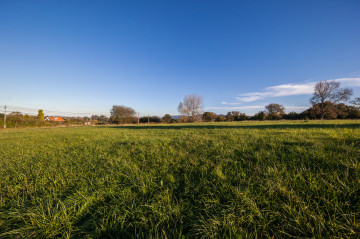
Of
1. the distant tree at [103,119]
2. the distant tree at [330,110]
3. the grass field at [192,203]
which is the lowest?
the grass field at [192,203]

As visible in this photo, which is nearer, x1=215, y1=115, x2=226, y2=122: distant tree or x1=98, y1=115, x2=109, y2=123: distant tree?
x1=98, y1=115, x2=109, y2=123: distant tree

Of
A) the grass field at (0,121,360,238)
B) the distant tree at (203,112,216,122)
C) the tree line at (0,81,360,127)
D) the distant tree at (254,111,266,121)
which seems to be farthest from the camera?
the distant tree at (203,112,216,122)

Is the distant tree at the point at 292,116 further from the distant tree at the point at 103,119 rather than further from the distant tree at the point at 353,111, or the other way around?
the distant tree at the point at 103,119

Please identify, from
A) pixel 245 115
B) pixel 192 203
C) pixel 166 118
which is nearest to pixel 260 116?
pixel 245 115

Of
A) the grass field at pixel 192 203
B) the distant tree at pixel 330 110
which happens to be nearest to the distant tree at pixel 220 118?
the distant tree at pixel 330 110

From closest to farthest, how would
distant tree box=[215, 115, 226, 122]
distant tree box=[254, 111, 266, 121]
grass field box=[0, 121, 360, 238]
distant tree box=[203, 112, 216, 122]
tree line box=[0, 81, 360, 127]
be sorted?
grass field box=[0, 121, 360, 238], tree line box=[0, 81, 360, 127], distant tree box=[254, 111, 266, 121], distant tree box=[215, 115, 226, 122], distant tree box=[203, 112, 216, 122]

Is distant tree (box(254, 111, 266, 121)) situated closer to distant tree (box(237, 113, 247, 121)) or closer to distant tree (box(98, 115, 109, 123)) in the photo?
distant tree (box(237, 113, 247, 121))

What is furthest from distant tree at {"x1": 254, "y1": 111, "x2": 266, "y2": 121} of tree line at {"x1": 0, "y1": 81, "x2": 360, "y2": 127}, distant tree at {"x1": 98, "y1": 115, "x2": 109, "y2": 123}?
distant tree at {"x1": 98, "y1": 115, "x2": 109, "y2": 123}

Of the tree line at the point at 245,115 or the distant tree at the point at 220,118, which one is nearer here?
the tree line at the point at 245,115

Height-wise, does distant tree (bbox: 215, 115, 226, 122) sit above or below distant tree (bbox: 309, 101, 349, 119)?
below

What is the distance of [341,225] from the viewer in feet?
3.03

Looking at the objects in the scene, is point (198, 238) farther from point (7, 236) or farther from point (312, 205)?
point (7, 236)

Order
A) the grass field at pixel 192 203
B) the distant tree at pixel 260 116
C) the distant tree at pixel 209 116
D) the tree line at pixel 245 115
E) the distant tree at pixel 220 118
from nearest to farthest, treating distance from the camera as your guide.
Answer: the grass field at pixel 192 203, the tree line at pixel 245 115, the distant tree at pixel 260 116, the distant tree at pixel 220 118, the distant tree at pixel 209 116

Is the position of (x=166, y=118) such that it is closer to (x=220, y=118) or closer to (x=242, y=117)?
(x=220, y=118)
